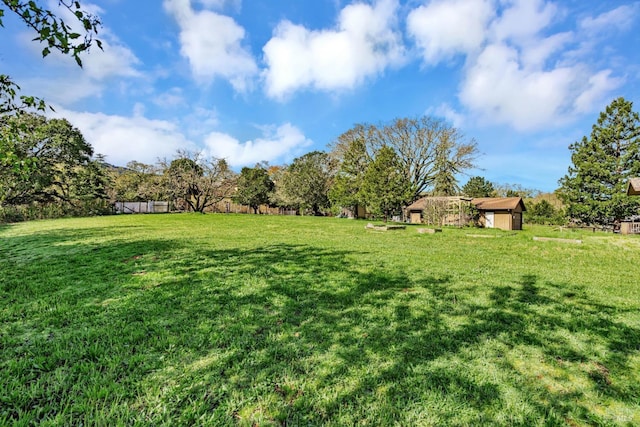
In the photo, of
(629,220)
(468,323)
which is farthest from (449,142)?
(468,323)

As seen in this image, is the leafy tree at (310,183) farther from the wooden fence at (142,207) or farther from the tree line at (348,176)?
the wooden fence at (142,207)

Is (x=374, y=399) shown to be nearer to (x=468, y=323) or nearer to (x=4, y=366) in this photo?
(x=468, y=323)

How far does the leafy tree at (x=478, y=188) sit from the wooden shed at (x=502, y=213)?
1063 cm

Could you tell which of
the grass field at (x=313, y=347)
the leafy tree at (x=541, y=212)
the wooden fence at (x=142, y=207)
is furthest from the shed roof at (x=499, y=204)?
the wooden fence at (x=142, y=207)

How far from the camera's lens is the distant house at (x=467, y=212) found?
2200 centimetres

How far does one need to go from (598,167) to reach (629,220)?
4.10 metres

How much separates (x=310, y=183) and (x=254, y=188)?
8.65 metres

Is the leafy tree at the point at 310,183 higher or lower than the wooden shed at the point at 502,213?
higher

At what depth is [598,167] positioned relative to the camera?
66.4 feet

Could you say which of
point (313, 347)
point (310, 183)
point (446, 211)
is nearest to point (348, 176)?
point (310, 183)

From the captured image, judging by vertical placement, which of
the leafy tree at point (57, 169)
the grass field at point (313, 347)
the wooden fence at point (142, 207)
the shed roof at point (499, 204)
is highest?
the leafy tree at point (57, 169)

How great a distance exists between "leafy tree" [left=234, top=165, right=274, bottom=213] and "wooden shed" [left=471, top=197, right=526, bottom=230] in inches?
976

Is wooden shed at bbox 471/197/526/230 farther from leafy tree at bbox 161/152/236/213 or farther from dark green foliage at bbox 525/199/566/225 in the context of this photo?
leafy tree at bbox 161/152/236/213

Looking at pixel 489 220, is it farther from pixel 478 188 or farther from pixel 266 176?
pixel 266 176
